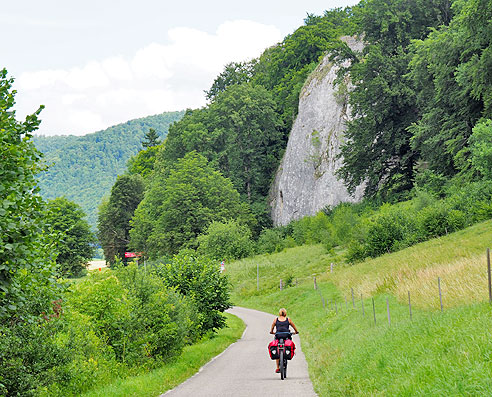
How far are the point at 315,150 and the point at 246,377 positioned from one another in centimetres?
5935

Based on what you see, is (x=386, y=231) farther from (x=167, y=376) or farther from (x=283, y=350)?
(x=167, y=376)

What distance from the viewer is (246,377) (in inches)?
617

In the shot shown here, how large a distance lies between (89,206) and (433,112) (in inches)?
6644

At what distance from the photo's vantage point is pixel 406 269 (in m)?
27.2

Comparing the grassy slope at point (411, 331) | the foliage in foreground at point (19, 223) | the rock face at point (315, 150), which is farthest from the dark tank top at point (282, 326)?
the rock face at point (315, 150)

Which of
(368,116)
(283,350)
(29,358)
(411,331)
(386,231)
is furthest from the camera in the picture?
(368,116)

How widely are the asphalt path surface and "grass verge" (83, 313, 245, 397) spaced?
299 millimetres

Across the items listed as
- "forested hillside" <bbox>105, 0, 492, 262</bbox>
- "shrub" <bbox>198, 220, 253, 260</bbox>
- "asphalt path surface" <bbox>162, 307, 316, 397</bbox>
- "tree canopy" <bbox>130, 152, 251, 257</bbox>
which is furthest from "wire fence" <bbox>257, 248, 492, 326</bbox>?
"tree canopy" <bbox>130, 152, 251, 257</bbox>

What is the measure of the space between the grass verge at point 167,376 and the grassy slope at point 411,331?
3.69 meters

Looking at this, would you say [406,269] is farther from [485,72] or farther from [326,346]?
[485,72]

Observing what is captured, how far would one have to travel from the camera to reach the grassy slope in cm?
830

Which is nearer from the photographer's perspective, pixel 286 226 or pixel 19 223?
pixel 19 223

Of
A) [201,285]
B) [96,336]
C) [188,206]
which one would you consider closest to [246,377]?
[96,336]

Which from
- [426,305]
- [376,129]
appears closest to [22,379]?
[426,305]
